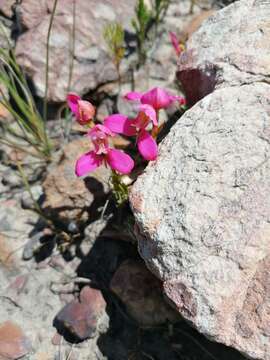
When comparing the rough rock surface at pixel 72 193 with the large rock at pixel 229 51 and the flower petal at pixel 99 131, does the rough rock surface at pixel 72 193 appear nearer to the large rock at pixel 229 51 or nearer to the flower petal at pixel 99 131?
the flower petal at pixel 99 131

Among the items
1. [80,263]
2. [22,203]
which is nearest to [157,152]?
[80,263]

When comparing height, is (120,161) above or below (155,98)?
below

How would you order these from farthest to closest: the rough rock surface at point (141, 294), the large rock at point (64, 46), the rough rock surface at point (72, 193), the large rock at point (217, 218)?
the large rock at point (64, 46)
the rough rock surface at point (72, 193)
the rough rock surface at point (141, 294)
the large rock at point (217, 218)

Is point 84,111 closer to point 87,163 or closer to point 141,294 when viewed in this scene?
point 87,163

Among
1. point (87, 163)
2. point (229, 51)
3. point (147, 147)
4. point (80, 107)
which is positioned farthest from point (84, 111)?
point (229, 51)

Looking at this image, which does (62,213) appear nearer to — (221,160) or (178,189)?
(178,189)

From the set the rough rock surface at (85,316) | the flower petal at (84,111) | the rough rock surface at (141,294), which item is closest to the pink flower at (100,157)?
the flower petal at (84,111)

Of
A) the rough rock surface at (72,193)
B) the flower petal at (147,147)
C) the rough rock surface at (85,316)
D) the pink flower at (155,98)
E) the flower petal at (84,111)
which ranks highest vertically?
the pink flower at (155,98)
